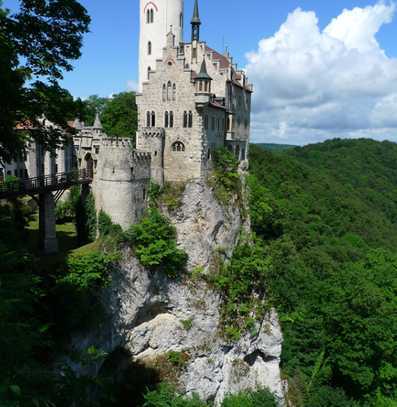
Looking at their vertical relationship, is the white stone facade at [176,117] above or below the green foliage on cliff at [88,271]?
above

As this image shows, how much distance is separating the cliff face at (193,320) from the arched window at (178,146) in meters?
3.12

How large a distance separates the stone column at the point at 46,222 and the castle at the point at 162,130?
3.29 m

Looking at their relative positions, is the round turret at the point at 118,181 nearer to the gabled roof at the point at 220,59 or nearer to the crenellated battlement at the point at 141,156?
the crenellated battlement at the point at 141,156

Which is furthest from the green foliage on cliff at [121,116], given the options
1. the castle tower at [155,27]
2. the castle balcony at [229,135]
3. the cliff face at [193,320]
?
the cliff face at [193,320]

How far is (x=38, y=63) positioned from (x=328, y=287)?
34.1 metres

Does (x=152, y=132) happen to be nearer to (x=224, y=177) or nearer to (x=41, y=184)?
(x=224, y=177)

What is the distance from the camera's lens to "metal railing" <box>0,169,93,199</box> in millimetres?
26320

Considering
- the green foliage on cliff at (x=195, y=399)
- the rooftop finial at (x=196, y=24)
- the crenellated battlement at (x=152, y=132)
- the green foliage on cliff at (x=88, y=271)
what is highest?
the rooftop finial at (x=196, y=24)

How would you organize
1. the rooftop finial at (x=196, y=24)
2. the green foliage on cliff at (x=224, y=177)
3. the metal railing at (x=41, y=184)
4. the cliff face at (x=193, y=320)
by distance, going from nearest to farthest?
1. the metal railing at (x=41, y=184)
2. the cliff face at (x=193, y=320)
3. the green foliage on cliff at (x=224, y=177)
4. the rooftop finial at (x=196, y=24)

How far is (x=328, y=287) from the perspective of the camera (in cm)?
4172

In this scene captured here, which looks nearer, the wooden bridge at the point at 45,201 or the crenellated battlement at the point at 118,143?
the wooden bridge at the point at 45,201

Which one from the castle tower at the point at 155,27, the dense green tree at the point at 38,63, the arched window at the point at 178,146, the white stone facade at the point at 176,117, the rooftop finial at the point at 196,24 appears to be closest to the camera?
the dense green tree at the point at 38,63

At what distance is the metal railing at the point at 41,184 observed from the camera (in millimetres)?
26320

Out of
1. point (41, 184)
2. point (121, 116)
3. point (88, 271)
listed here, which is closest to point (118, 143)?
point (41, 184)
